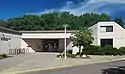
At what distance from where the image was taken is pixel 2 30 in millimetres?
34219

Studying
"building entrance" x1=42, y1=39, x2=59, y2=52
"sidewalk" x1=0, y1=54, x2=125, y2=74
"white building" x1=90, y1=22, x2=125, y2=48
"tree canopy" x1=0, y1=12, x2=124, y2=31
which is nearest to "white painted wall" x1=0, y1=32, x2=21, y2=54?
"sidewalk" x1=0, y1=54, x2=125, y2=74

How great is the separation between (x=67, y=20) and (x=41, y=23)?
12419 mm

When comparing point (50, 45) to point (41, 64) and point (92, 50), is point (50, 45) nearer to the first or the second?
point (92, 50)

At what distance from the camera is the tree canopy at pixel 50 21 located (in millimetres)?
76812

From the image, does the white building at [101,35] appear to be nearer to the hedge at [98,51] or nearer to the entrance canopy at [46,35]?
the entrance canopy at [46,35]

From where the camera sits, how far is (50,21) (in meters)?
86.9

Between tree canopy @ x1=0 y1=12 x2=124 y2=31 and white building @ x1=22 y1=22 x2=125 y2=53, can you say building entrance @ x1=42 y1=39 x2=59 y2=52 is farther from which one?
tree canopy @ x1=0 y1=12 x2=124 y2=31

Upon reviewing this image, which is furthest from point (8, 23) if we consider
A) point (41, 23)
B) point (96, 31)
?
point (96, 31)

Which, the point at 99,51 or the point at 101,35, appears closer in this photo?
the point at 99,51

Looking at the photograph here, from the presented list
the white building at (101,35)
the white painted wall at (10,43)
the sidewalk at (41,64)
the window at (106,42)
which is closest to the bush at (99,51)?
the white building at (101,35)

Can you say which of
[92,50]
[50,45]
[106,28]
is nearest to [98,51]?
[92,50]

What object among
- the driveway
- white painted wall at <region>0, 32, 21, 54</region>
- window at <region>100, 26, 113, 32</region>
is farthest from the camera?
window at <region>100, 26, 113, 32</region>

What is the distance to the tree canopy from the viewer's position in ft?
252

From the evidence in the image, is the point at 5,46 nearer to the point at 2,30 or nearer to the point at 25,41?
the point at 2,30
